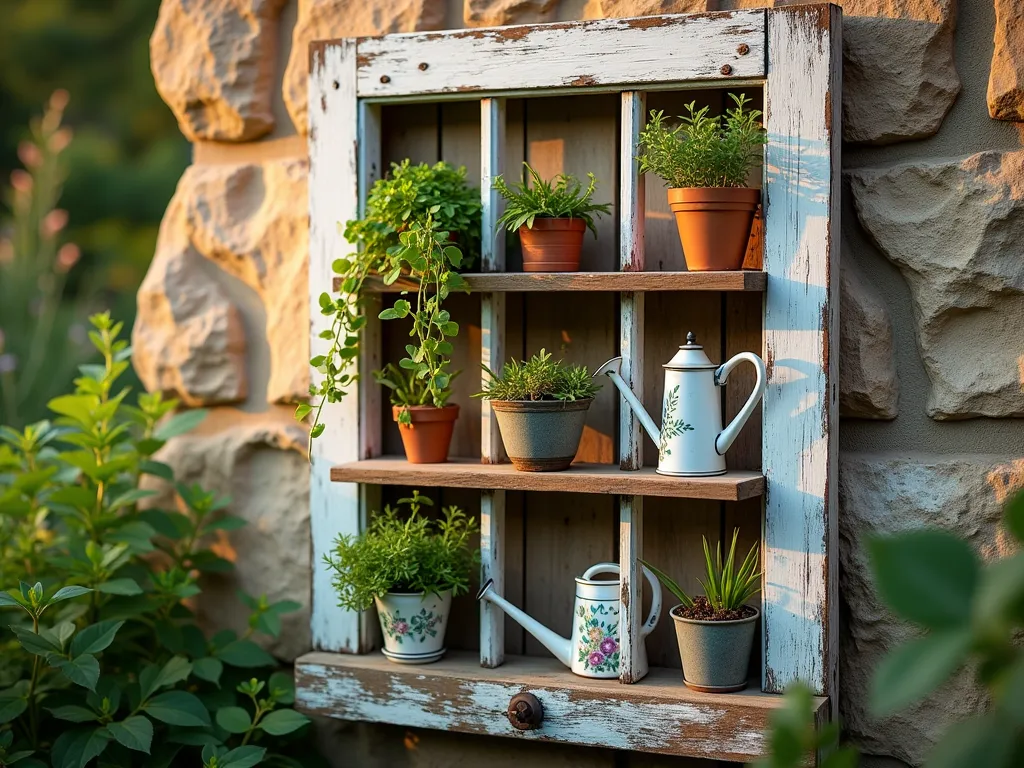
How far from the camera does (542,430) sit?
1579 millimetres

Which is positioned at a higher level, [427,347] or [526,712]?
[427,347]

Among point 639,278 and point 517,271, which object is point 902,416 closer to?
point 639,278

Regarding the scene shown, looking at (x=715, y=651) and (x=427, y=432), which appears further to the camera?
(x=427, y=432)

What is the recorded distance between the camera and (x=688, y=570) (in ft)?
5.52

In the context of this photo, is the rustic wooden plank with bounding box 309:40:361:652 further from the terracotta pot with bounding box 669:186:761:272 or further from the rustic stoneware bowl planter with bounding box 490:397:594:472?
the terracotta pot with bounding box 669:186:761:272

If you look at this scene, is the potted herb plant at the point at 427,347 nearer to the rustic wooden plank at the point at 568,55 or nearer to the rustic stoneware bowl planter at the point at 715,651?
the rustic wooden plank at the point at 568,55

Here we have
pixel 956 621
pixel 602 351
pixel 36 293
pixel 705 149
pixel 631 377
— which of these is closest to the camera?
pixel 956 621

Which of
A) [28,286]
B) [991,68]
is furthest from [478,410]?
[28,286]

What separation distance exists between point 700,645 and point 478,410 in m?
0.55

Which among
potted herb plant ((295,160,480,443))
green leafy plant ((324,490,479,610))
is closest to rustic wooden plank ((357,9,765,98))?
potted herb plant ((295,160,480,443))

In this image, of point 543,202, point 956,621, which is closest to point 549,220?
point 543,202

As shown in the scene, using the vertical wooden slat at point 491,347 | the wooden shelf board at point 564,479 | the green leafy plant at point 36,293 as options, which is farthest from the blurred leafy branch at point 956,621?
the green leafy plant at point 36,293

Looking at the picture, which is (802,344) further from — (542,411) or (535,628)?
(535,628)

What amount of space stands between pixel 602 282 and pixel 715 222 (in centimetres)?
18
